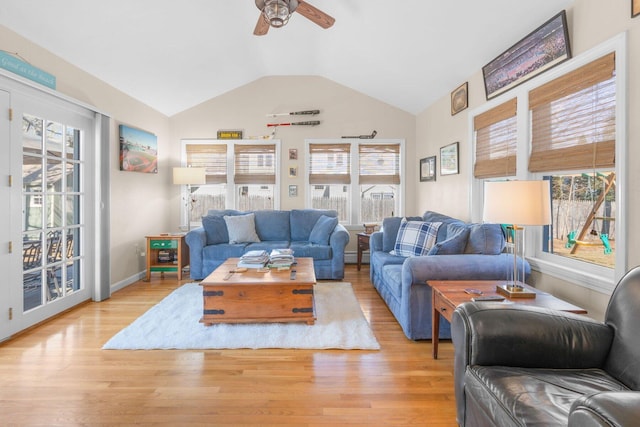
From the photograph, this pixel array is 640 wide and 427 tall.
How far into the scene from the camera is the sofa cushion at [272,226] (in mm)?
5027

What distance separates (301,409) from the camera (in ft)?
5.93

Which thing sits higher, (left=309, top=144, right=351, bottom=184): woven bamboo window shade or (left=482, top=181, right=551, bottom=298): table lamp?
(left=309, top=144, right=351, bottom=184): woven bamboo window shade

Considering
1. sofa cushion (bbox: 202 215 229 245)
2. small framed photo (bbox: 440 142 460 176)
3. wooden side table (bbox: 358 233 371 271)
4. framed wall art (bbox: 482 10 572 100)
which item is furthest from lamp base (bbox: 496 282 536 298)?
sofa cushion (bbox: 202 215 229 245)

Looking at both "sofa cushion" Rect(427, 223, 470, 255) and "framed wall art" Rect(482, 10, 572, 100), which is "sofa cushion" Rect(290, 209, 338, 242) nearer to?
"sofa cushion" Rect(427, 223, 470, 255)

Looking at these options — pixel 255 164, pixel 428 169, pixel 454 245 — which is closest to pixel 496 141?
pixel 454 245

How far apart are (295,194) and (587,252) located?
400 cm

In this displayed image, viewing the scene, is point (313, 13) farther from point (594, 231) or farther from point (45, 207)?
point (45, 207)

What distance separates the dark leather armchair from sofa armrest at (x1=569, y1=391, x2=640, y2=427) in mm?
379

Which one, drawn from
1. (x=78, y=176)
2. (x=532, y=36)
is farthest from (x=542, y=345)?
(x=78, y=176)

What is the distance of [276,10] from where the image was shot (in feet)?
7.88

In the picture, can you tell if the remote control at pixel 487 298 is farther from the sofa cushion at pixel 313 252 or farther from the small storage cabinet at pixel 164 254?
the small storage cabinet at pixel 164 254

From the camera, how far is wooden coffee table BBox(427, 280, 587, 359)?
1.89 m

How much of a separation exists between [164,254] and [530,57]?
4755 millimetres

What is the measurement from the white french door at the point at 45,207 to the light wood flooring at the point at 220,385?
0.44 m
